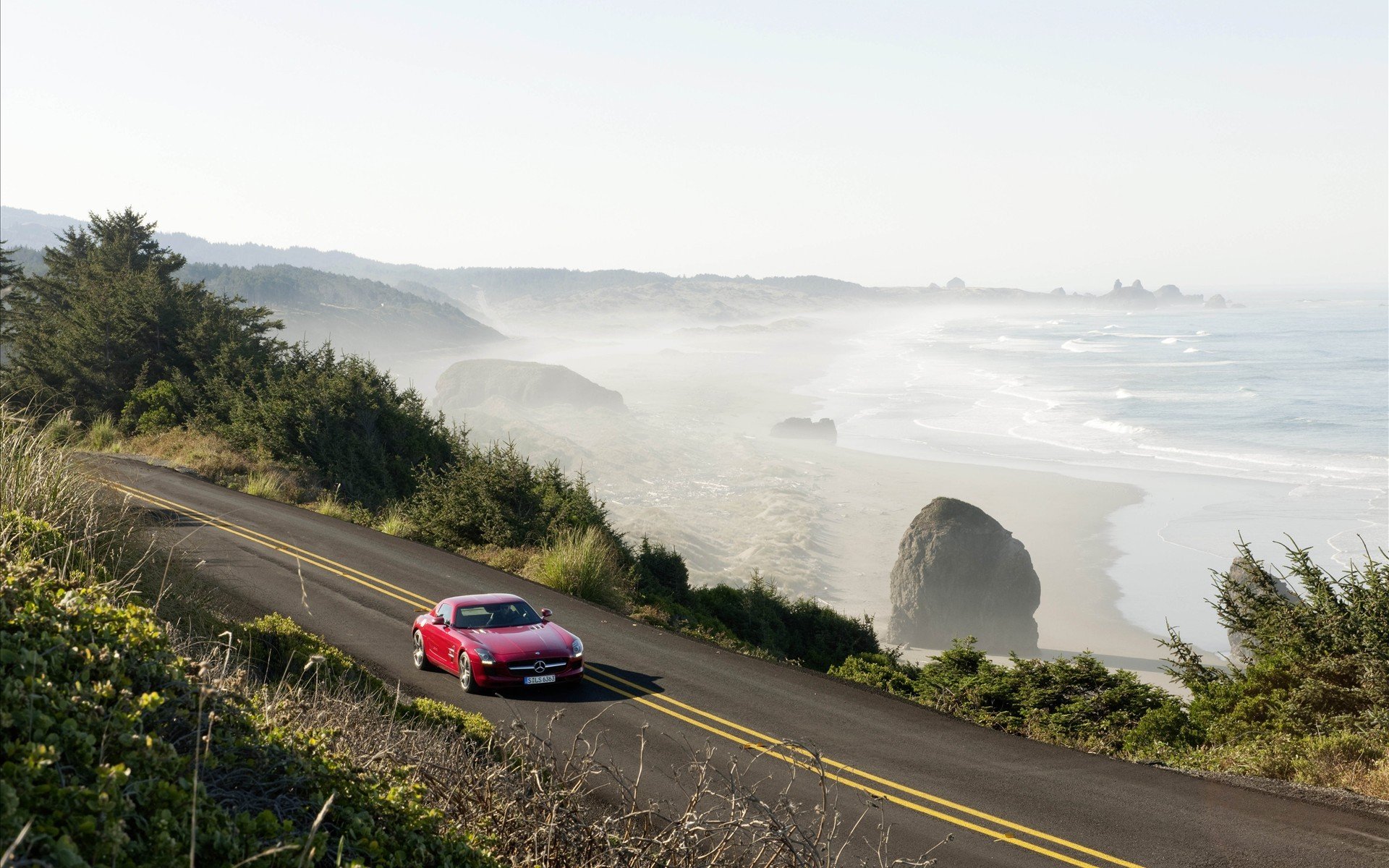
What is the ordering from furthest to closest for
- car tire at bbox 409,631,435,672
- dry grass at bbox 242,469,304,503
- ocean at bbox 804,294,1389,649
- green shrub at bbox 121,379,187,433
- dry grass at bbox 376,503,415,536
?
ocean at bbox 804,294,1389,649, green shrub at bbox 121,379,187,433, dry grass at bbox 242,469,304,503, dry grass at bbox 376,503,415,536, car tire at bbox 409,631,435,672

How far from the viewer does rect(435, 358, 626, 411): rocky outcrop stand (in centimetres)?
11569

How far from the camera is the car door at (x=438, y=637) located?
13812 mm

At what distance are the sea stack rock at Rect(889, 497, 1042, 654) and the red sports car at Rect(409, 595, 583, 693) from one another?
2957 cm

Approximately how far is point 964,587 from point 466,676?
104 ft

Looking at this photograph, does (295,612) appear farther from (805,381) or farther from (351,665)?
(805,381)

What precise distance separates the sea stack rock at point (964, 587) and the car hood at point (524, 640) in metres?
29.9

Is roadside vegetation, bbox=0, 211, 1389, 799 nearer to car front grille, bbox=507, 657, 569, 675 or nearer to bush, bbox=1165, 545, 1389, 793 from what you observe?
bush, bbox=1165, 545, 1389, 793

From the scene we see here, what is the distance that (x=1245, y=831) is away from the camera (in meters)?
8.91

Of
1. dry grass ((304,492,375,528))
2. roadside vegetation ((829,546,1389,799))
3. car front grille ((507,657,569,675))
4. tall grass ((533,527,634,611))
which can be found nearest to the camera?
roadside vegetation ((829,546,1389,799))

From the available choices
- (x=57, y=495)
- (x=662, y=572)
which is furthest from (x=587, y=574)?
(x=57, y=495)

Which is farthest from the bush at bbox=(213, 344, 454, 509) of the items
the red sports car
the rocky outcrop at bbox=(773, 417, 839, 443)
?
the rocky outcrop at bbox=(773, 417, 839, 443)

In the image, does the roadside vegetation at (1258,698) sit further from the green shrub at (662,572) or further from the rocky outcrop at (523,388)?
the rocky outcrop at (523,388)

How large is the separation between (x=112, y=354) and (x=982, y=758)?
3877 cm

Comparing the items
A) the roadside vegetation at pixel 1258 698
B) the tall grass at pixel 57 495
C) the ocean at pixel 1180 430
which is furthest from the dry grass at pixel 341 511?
the ocean at pixel 1180 430
